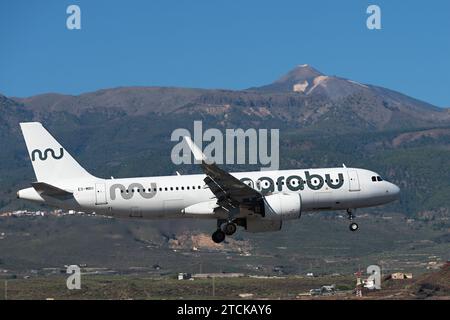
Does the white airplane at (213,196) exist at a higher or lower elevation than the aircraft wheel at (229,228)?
higher

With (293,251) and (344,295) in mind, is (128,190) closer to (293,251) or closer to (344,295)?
(344,295)

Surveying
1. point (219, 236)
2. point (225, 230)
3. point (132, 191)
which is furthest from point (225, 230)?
point (132, 191)

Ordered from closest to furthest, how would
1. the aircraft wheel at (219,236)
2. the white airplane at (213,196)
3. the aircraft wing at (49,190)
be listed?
the aircraft wing at (49,190) < the white airplane at (213,196) < the aircraft wheel at (219,236)

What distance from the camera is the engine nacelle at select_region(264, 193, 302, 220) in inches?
2402

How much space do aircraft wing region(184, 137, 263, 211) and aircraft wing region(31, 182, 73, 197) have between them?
9548mm

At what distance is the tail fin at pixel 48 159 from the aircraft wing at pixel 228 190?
361 inches

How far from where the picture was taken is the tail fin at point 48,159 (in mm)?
64562

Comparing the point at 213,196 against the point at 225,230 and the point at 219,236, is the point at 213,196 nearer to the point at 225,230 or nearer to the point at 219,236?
the point at 225,230

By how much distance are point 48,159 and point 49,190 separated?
178 inches

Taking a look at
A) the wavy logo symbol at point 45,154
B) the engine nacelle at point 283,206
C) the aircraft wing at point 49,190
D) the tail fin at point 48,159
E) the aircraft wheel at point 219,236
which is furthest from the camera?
the wavy logo symbol at point 45,154

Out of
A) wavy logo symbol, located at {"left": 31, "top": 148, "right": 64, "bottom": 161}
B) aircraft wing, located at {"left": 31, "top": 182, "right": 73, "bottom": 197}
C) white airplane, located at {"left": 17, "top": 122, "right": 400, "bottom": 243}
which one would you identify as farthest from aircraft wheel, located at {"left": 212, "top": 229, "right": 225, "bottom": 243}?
wavy logo symbol, located at {"left": 31, "top": 148, "right": 64, "bottom": 161}

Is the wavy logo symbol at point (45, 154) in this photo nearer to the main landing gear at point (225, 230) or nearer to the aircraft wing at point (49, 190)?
the aircraft wing at point (49, 190)

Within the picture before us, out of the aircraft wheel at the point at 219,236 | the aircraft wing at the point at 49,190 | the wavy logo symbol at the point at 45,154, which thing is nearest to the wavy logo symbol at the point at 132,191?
the aircraft wing at the point at 49,190
